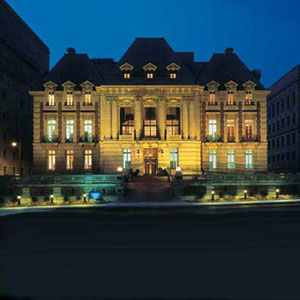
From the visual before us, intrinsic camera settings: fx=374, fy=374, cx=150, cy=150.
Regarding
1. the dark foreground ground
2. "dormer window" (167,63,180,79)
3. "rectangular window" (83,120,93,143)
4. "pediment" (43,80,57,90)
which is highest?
"dormer window" (167,63,180,79)

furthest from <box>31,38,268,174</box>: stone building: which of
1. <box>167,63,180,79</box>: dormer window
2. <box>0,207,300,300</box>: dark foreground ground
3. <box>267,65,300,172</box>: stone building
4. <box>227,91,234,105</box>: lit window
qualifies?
<box>0,207,300,300</box>: dark foreground ground

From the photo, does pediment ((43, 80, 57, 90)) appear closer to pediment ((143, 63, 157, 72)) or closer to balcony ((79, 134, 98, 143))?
balcony ((79, 134, 98, 143))

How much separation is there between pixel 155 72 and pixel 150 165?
42.4 feet

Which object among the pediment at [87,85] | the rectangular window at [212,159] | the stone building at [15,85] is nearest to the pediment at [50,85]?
the pediment at [87,85]

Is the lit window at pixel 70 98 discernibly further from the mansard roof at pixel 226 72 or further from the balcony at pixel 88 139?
the mansard roof at pixel 226 72

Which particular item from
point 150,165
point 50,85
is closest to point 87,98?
point 50,85

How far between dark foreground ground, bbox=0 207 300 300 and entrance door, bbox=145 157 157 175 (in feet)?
97.9

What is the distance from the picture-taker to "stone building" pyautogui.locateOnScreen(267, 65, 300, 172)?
6969 cm

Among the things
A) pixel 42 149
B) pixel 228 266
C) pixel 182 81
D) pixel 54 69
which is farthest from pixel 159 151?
pixel 228 266

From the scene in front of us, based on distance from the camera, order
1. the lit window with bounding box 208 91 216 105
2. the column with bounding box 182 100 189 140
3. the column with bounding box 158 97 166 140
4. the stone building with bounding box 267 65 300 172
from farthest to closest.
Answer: the stone building with bounding box 267 65 300 172 < the lit window with bounding box 208 91 216 105 < the column with bounding box 182 100 189 140 < the column with bounding box 158 97 166 140

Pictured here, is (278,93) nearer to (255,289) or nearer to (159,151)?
(159,151)

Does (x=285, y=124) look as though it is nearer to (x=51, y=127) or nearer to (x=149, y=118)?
(x=149, y=118)

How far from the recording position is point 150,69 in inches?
2014

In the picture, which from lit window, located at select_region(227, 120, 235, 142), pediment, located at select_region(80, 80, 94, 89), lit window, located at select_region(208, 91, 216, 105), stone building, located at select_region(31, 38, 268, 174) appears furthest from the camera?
lit window, located at select_region(208, 91, 216, 105)
